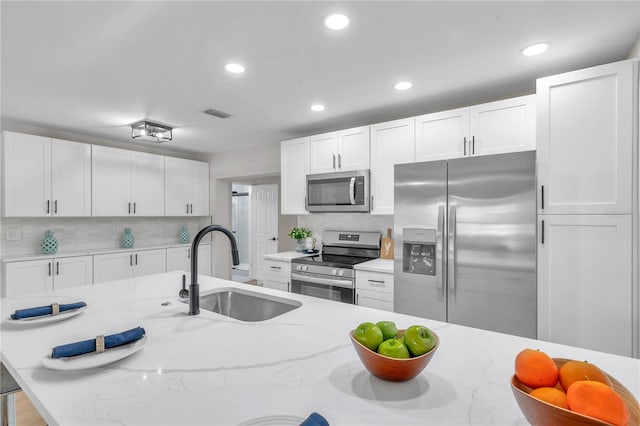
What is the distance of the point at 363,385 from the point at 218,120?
322 cm

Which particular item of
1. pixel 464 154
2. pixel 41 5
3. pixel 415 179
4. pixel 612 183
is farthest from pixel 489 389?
pixel 41 5

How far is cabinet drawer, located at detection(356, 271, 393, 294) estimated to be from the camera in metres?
2.71

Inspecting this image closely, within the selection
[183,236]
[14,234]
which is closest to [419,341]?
[14,234]

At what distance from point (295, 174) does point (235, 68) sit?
1680mm

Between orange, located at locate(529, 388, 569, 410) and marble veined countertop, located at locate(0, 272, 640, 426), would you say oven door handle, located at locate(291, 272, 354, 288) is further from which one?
orange, located at locate(529, 388, 569, 410)

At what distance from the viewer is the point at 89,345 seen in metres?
1.03

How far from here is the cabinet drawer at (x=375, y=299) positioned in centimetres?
270

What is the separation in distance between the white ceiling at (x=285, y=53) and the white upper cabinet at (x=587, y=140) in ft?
0.88

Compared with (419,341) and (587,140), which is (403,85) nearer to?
(587,140)

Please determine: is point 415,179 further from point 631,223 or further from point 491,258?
point 631,223

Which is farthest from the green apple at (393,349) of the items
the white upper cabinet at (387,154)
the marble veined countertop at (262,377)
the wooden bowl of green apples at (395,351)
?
the white upper cabinet at (387,154)

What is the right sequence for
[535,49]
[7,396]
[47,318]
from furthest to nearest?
1. [535,49]
2. [7,396]
3. [47,318]

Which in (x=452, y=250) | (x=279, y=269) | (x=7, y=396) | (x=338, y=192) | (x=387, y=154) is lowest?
(x=7, y=396)

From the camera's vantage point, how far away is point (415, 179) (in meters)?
2.43
